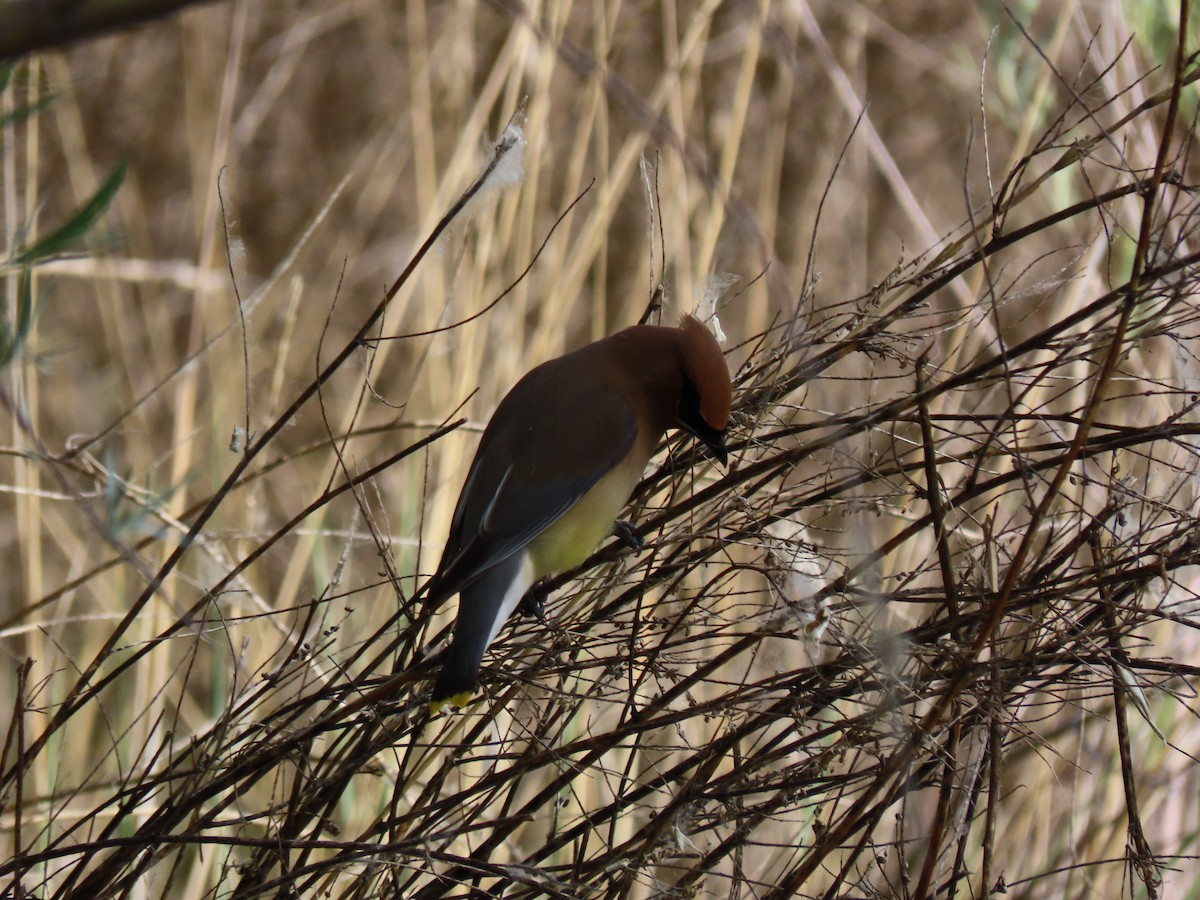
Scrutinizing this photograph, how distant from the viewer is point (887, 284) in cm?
163

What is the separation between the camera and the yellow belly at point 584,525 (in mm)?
2100

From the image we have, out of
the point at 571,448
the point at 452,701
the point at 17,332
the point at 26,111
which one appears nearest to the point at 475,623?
the point at 452,701

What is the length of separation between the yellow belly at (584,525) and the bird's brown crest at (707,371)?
0.21 meters

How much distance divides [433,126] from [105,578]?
5.53ft

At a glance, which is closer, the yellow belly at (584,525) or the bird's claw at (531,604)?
the yellow belly at (584,525)

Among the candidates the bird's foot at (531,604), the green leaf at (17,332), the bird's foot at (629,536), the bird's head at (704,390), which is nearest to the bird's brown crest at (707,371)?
the bird's head at (704,390)

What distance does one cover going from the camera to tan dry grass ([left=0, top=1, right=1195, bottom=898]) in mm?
1392

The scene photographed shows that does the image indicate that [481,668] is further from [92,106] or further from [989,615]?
[92,106]

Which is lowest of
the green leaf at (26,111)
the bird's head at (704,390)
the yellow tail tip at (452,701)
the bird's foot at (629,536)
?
the yellow tail tip at (452,701)

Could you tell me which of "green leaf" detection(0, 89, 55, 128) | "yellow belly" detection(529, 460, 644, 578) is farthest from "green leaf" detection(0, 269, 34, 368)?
"yellow belly" detection(529, 460, 644, 578)

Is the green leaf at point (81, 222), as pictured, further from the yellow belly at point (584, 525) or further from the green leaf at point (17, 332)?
the yellow belly at point (584, 525)

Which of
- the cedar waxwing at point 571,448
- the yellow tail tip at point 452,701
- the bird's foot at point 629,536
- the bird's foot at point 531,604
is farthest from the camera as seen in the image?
the bird's foot at point 531,604

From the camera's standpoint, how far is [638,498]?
2059 millimetres

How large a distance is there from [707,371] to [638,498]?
9.4 inches
